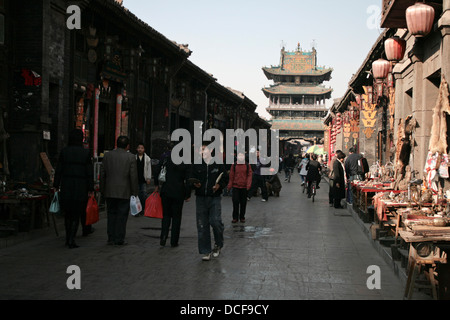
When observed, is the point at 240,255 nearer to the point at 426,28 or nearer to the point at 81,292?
the point at 81,292

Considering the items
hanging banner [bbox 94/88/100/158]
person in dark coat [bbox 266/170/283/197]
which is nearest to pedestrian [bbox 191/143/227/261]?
hanging banner [bbox 94/88/100/158]

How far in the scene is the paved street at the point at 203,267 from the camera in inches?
212

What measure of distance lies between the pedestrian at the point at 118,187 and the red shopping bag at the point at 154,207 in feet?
0.97

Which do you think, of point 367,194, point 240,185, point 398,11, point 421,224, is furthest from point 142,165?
point 421,224

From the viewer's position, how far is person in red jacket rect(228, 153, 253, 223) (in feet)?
37.2

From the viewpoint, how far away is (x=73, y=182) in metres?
7.88

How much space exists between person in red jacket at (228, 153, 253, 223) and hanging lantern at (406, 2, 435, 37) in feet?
15.8

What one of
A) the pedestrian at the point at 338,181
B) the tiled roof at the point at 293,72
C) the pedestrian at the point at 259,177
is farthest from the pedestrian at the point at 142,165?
the tiled roof at the point at 293,72

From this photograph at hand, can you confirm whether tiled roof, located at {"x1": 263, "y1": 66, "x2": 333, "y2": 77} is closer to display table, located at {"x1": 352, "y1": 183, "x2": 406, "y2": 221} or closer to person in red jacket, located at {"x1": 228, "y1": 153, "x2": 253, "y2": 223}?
person in red jacket, located at {"x1": 228, "y1": 153, "x2": 253, "y2": 223}

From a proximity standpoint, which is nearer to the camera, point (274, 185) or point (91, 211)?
point (91, 211)

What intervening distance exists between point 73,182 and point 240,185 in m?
4.46

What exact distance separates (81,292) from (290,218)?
7.70m

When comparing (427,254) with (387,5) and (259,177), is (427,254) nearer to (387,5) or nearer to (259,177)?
(387,5)

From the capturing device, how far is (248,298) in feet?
17.1
